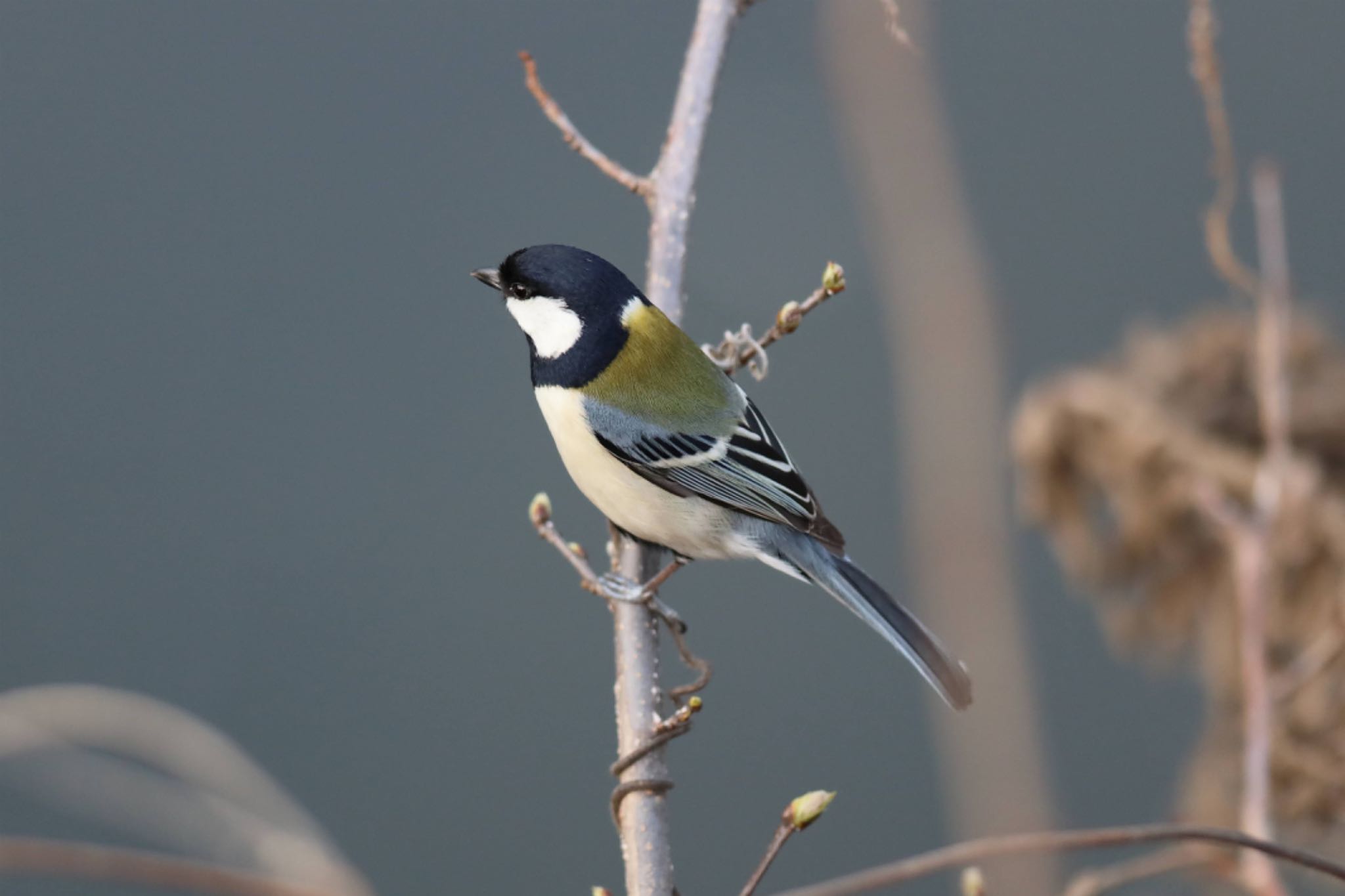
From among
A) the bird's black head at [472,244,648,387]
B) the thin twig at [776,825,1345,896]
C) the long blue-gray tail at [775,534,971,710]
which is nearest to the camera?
the thin twig at [776,825,1345,896]

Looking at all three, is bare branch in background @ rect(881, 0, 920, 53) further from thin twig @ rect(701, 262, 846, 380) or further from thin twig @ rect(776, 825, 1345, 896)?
thin twig @ rect(776, 825, 1345, 896)

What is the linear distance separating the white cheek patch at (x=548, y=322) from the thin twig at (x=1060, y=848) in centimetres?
60

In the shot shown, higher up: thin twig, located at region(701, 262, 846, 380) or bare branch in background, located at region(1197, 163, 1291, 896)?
thin twig, located at region(701, 262, 846, 380)

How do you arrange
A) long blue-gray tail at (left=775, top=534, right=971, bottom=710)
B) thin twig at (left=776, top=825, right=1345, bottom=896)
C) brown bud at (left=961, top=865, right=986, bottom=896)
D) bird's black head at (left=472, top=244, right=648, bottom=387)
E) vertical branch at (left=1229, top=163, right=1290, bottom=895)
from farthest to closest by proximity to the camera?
bird's black head at (left=472, top=244, right=648, bottom=387), long blue-gray tail at (left=775, top=534, right=971, bottom=710), vertical branch at (left=1229, top=163, right=1290, bottom=895), brown bud at (left=961, top=865, right=986, bottom=896), thin twig at (left=776, top=825, right=1345, bottom=896)

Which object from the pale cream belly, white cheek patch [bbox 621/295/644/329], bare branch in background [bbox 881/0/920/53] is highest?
white cheek patch [bbox 621/295/644/329]

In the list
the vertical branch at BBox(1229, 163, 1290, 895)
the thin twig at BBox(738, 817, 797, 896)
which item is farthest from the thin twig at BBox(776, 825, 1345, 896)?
the vertical branch at BBox(1229, 163, 1290, 895)

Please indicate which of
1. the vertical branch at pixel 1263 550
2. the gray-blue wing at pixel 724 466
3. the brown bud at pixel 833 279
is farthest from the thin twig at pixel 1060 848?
the gray-blue wing at pixel 724 466

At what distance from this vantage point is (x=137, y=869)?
52 cm

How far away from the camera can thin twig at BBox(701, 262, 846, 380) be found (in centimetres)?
89

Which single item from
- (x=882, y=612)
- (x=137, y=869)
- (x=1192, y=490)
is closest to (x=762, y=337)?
(x=882, y=612)

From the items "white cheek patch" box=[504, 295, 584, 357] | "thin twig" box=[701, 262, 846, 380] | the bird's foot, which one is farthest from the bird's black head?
the bird's foot

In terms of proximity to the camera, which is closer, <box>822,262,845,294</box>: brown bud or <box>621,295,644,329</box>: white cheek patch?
<box>822,262,845,294</box>: brown bud

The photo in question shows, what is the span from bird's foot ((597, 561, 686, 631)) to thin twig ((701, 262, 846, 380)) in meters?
0.20

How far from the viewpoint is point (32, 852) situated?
519 millimetres
